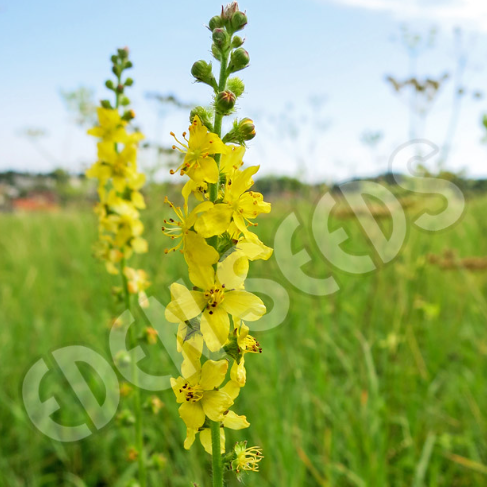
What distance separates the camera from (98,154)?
2309mm

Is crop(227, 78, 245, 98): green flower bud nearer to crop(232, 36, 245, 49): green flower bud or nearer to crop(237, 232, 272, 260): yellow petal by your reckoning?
crop(232, 36, 245, 49): green flower bud

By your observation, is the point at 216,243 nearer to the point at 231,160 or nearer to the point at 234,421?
the point at 231,160

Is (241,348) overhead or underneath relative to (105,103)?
underneath

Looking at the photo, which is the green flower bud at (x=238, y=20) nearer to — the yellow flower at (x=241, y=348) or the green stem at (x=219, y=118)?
the green stem at (x=219, y=118)

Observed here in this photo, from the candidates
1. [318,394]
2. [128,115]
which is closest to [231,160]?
[128,115]

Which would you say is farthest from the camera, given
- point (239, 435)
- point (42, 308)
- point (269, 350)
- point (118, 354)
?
point (42, 308)

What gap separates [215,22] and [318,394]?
110 inches

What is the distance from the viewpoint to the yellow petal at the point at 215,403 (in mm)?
1210

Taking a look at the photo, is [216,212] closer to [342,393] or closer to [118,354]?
[118,354]

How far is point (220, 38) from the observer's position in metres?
1.29

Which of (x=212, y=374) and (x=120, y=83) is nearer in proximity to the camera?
(x=212, y=374)

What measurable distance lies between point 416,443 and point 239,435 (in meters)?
1.37

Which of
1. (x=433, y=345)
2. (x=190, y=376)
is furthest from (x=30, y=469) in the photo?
(x=433, y=345)

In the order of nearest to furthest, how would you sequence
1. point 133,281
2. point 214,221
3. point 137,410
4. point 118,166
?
point 214,221 < point 137,410 < point 133,281 < point 118,166
